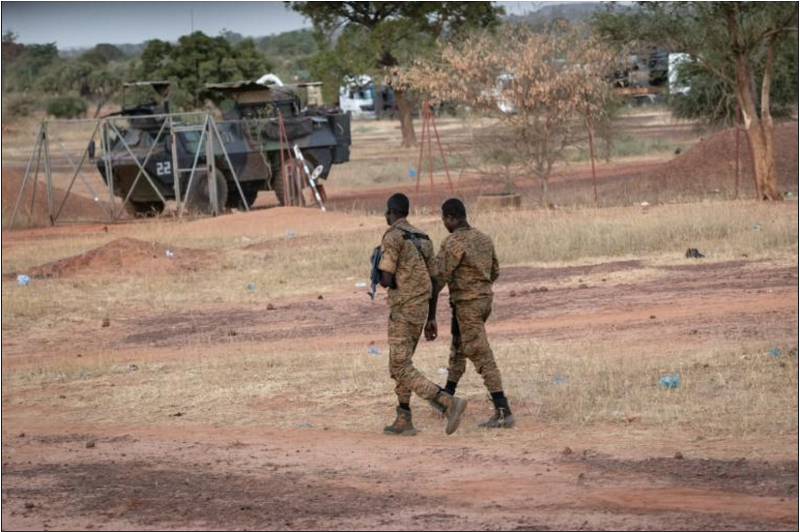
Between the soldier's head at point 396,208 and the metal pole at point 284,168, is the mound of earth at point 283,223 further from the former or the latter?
the soldier's head at point 396,208

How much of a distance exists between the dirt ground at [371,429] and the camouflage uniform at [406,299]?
1.47ft

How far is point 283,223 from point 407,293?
15121 millimetres

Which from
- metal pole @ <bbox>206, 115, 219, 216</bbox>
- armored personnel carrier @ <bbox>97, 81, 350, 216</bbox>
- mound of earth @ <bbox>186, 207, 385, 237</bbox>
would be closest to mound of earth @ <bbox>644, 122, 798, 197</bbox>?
mound of earth @ <bbox>186, 207, 385, 237</bbox>

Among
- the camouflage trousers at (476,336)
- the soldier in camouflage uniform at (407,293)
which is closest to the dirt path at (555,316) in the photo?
the camouflage trousers at (476,336)

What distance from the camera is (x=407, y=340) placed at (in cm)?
797

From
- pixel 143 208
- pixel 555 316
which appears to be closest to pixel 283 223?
pixel 143 208

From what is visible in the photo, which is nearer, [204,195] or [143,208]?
[204,195]

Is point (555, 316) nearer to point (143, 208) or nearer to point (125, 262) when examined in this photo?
point (125, 262)

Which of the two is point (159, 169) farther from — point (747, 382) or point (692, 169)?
point (747, 382)

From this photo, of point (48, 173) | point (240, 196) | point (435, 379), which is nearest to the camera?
point (435, 379)

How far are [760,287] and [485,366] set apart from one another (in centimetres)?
654

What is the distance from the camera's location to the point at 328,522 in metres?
5.80

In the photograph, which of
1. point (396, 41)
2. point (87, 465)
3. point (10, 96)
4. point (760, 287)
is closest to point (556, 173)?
point (396, 41)

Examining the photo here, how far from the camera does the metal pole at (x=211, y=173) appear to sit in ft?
81.1
